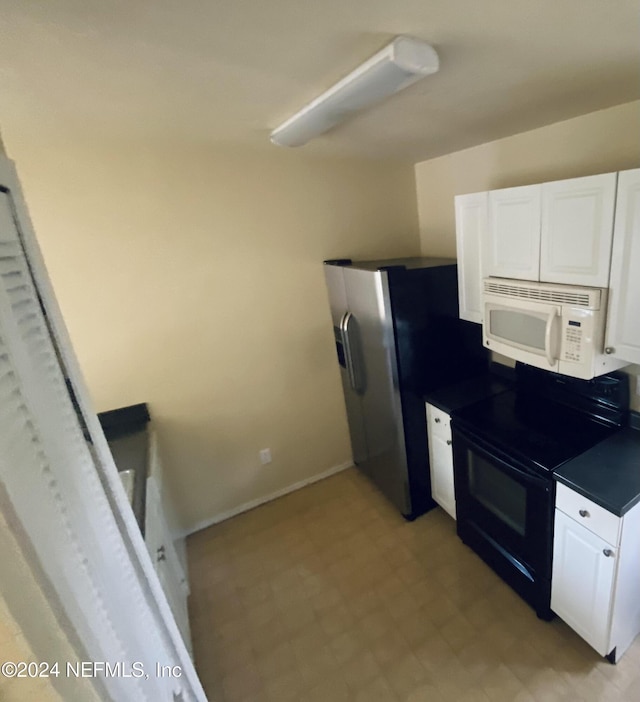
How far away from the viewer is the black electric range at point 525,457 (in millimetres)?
1658

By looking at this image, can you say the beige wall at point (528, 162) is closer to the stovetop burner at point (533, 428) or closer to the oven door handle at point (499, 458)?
the stovetop burner at point (533, 428)

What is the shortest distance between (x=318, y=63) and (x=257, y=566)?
2484 millimetres

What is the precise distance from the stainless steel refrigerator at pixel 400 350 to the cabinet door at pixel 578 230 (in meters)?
0.66

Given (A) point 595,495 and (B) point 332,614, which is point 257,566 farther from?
(A) point 595,495

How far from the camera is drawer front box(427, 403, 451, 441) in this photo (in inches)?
84.7

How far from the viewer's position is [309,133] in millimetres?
1663

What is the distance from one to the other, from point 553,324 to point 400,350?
780 mm

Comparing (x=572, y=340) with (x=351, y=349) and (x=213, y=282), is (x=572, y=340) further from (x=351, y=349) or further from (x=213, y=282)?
(x=213, y=282)

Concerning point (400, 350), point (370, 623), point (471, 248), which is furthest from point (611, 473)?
point (370, 623)

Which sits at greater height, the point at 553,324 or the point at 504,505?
the point at 553,324

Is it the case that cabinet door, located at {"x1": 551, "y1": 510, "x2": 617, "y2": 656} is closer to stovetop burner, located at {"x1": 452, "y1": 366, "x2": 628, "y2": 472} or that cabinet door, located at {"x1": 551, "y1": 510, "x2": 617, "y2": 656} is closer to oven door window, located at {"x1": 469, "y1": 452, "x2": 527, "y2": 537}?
oven door window, located at {"x1": 469, "y1": 452, "x2": 527, "y2": 537}

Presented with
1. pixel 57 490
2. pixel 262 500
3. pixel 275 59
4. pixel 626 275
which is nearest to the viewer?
pixel 57 490

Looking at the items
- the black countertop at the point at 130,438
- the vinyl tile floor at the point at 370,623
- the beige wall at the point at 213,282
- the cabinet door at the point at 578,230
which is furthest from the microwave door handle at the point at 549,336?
the black countertop at the point at 130,438

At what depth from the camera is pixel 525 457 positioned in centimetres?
165
